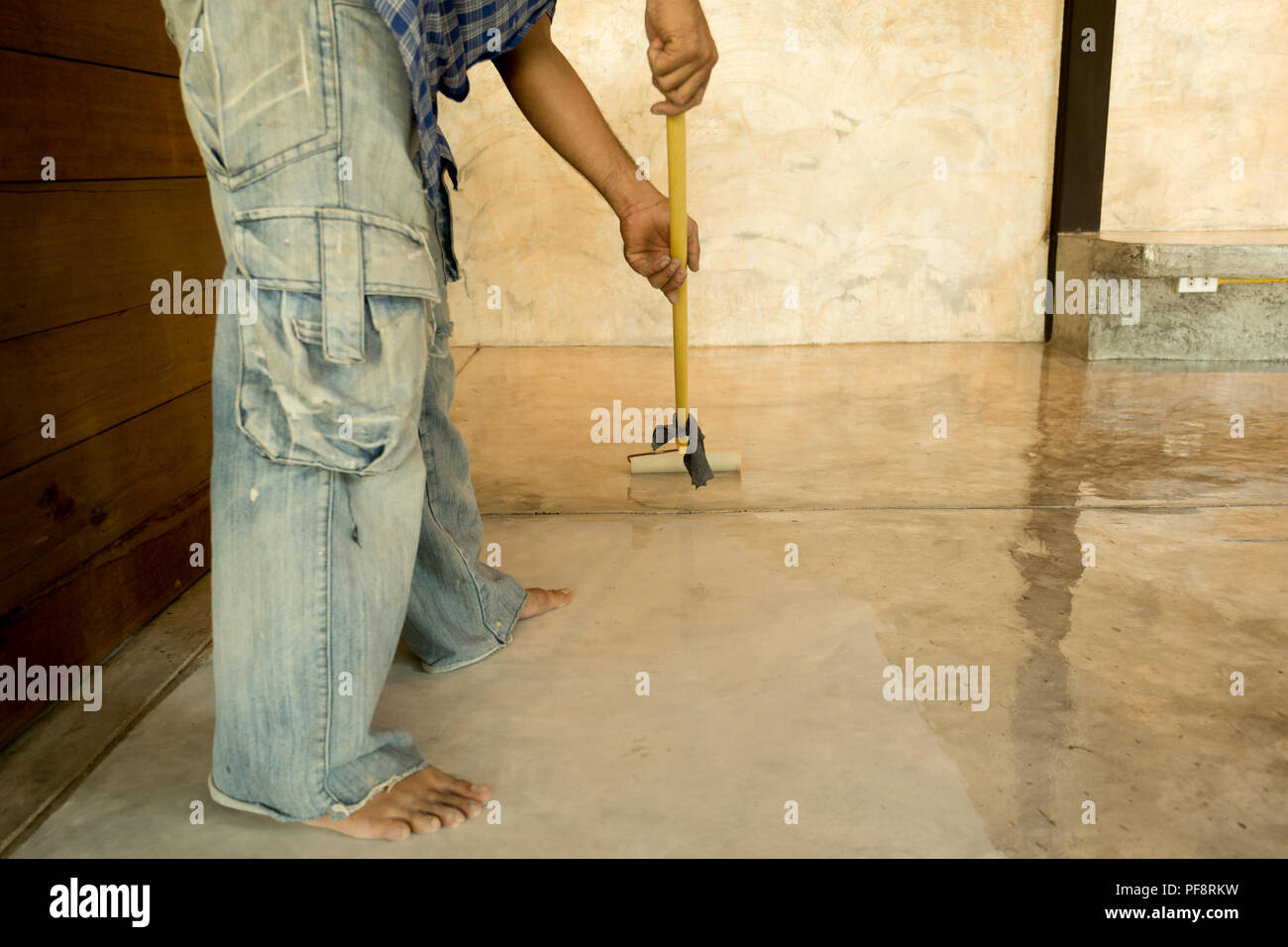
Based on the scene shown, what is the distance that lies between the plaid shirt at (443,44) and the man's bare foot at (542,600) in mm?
592

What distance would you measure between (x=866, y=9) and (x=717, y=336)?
133 cm

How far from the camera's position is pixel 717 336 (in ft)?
14.1

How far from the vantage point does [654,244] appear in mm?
1706

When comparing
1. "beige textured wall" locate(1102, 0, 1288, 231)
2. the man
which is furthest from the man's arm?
"beige textured wall" locate(1102, 0, 1288, 231)

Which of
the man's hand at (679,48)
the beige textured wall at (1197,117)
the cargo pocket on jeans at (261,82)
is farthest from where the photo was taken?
the beige textured wall at (1197,117)

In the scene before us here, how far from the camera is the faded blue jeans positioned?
1.06m

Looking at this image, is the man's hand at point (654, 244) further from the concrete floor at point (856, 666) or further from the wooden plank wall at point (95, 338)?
the wooden plank wall at point (95, 338)

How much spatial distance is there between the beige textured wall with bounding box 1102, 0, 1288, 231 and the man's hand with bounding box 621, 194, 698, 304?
3.04 m

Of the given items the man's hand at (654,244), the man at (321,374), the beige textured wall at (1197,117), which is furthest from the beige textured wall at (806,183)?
the man at (321,374)

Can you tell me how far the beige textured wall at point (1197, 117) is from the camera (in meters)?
4.03

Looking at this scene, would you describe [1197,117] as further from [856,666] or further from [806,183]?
[856,666]
